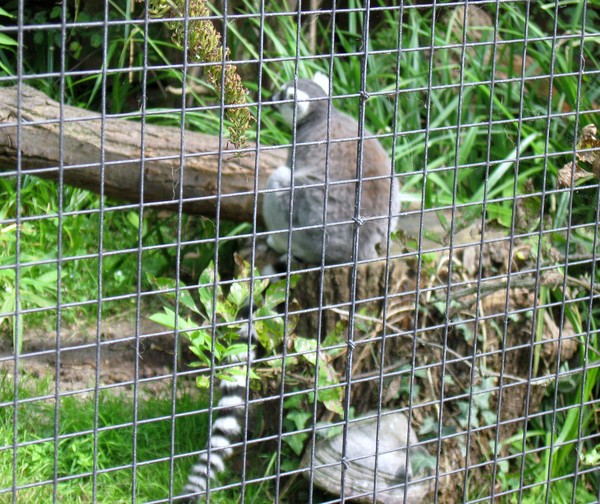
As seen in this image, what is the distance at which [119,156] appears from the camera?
395 centimetres

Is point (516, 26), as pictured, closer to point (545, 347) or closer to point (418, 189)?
point (418, 189)

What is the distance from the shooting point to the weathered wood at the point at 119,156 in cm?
379

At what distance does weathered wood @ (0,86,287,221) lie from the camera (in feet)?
12.4

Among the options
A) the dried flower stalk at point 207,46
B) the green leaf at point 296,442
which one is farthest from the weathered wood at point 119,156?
the dried flower stalk at point 207,46

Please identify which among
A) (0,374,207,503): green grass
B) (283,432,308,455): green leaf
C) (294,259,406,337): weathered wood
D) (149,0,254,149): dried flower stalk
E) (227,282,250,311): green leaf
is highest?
(149,0,254,149): dried flower stalk

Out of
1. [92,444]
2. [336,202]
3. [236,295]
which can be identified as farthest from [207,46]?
[336,202]

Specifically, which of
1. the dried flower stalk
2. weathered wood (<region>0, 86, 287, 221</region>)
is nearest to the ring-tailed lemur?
weathered wood (<region>0, 86, 287, 221</region>)

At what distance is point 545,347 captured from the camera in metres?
3.77

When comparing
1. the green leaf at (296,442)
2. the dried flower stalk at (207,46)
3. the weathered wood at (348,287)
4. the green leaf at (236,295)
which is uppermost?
the dried flower stalk at (207,46)

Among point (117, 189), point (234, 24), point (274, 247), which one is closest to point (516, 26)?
point (234, 24)

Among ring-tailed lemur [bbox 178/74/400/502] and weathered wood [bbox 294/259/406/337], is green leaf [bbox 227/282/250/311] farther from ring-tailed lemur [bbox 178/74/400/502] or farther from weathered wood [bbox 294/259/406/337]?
ring-tailed lemur [bbox 178/74/400/502]

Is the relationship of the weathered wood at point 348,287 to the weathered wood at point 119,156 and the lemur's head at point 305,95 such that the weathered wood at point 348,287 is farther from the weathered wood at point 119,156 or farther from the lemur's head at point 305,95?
the lemur's head at point 305,95

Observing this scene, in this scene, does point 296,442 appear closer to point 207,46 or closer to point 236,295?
point 236,295

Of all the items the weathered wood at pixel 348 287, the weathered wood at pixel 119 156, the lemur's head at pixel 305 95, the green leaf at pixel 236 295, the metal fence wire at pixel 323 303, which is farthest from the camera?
the lemur's head at pixel 305 95
